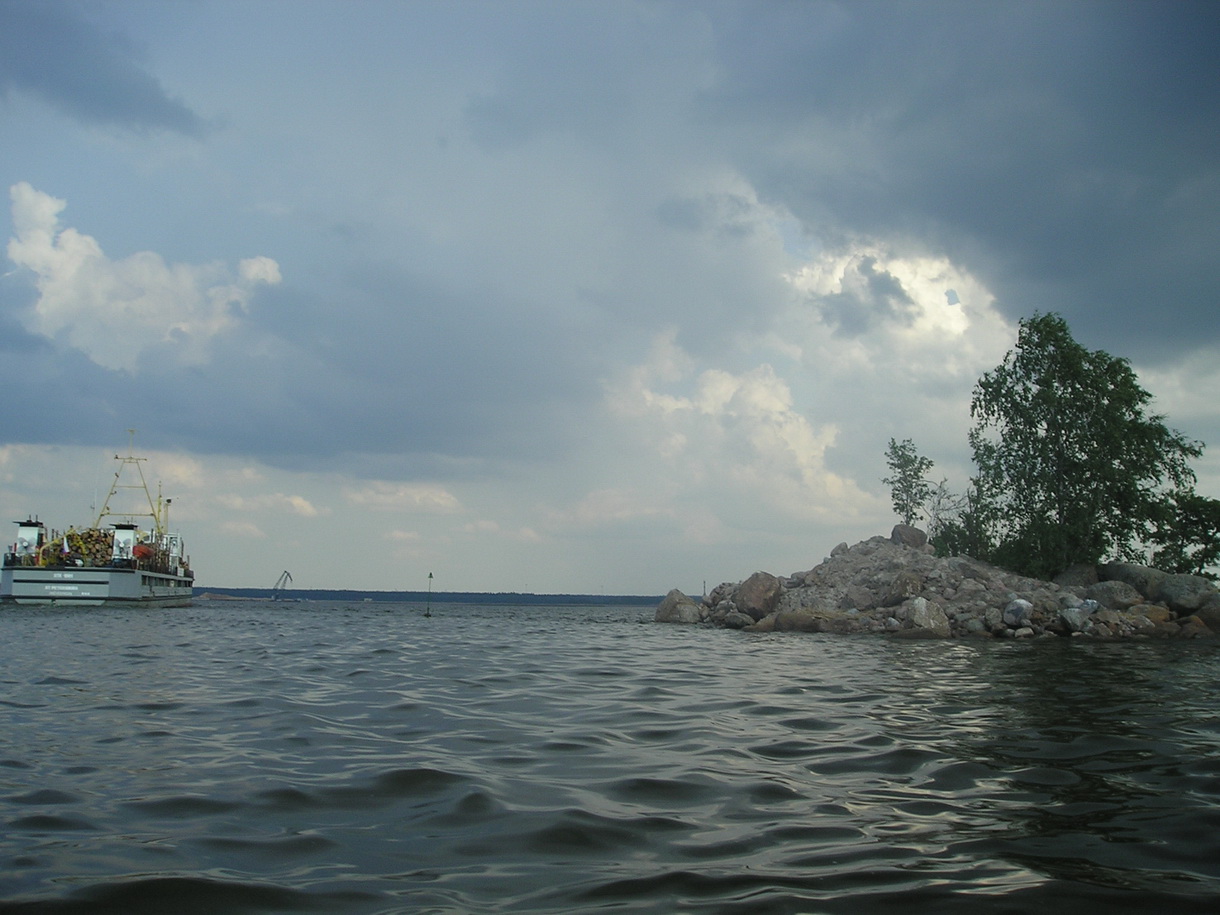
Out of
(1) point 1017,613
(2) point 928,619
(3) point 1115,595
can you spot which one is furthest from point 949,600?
(3) point 1115,595

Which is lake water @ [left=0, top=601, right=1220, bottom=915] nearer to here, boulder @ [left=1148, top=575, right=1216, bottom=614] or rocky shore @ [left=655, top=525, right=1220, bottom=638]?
rocky shore @ [left=655, top=525, right=1220, bottom=638]

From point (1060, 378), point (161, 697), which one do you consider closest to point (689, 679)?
point (161, 697)

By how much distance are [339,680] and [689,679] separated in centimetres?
707

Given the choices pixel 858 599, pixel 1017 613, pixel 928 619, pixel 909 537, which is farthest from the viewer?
pixel 909 537

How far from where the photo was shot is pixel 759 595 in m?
43.1

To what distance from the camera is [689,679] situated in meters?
15.5

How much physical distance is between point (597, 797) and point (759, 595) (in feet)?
125

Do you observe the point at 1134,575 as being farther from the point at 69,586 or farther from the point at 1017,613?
the point at 69,586

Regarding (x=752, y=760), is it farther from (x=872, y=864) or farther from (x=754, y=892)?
→ (x=754, y=892)

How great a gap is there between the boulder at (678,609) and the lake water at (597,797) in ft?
122

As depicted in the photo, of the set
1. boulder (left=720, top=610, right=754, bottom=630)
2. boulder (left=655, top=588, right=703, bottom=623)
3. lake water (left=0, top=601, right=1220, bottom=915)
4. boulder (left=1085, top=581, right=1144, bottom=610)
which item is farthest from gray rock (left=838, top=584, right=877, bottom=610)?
lake water (left=0, top=601, right=1220, bottom=915)

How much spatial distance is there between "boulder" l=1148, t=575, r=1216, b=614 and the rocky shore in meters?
0.04

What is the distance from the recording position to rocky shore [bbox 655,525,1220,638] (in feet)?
106

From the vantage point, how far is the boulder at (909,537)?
5012 cm
